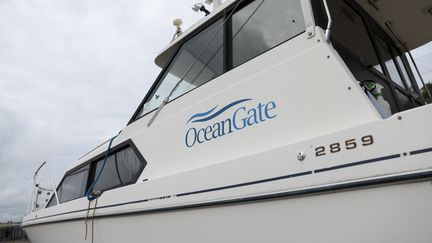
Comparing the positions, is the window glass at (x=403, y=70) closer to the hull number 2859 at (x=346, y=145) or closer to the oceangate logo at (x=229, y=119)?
the oceangate logo at (x=229, y=119)

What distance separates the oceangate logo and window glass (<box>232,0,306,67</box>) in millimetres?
441

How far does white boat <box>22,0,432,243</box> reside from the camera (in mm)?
1243

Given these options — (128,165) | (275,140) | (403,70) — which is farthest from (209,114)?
(403,70)

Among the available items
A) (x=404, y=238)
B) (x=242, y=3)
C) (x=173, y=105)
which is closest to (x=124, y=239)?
(x=173, y=105)

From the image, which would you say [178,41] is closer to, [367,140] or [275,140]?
[275,140]

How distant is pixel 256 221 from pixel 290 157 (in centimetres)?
39

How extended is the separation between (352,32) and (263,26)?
4.71ft

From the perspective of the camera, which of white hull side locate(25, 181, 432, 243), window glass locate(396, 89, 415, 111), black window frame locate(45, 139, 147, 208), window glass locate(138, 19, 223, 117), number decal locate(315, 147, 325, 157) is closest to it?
white hull side locate(25, 181, 432, 243)

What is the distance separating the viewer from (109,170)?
3.31 metres

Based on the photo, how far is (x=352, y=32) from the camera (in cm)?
315

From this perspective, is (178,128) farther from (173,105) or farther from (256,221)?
(256,221)

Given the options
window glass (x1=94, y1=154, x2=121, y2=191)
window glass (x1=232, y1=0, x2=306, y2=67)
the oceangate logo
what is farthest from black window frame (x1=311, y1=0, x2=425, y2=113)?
window glass (x1=94, y1=154, x2=121, y2=191)

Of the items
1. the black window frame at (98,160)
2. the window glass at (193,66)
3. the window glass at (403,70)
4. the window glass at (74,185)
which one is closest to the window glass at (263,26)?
the window glass at (193,66)

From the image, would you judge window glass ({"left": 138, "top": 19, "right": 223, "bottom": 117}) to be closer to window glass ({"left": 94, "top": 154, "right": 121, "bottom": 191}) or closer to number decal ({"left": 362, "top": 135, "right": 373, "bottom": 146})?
window glass ({"left": 94, "top": 154, "right": 121, "bottom": 191})
